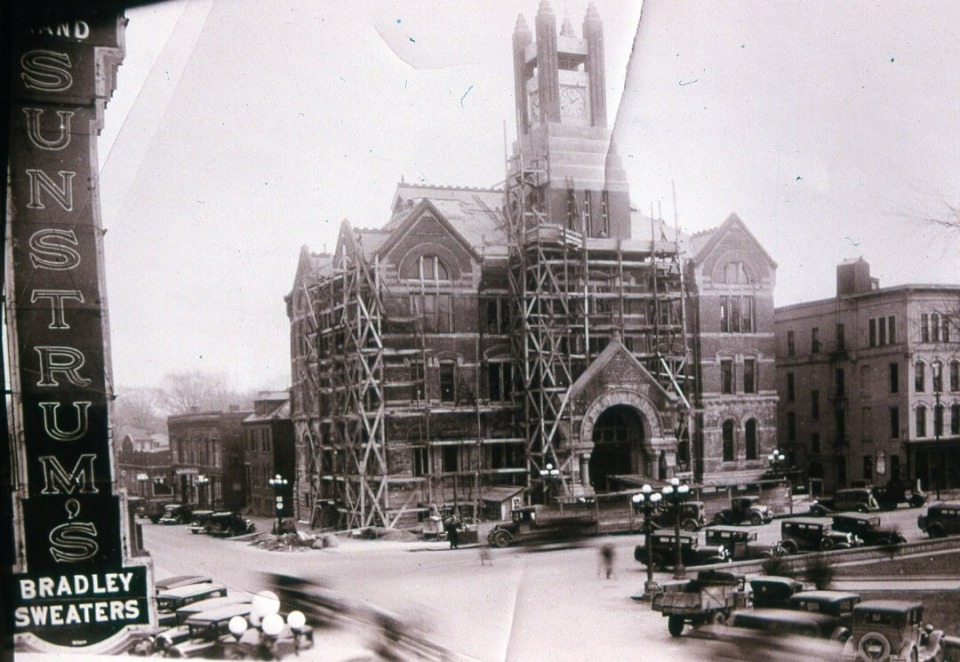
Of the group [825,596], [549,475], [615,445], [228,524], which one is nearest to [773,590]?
[825,596]

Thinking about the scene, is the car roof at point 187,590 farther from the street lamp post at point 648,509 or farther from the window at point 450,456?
the street lamp post at point 648,509

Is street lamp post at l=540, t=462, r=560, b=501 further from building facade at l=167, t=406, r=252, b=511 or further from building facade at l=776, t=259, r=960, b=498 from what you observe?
building facade at l=167, t=406, r=252, b=511

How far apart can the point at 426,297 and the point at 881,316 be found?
200cm

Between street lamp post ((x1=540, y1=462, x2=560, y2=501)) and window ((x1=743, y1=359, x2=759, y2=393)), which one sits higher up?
window ((x1=743, y1=359, x2=759, y2=393))

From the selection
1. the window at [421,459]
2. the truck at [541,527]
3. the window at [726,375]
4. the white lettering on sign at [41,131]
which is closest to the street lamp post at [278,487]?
the window at [421,459]

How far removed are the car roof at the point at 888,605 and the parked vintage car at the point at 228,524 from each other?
9.13 ft

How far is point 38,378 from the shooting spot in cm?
424

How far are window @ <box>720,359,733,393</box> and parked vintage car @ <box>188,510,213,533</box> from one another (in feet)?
8.40

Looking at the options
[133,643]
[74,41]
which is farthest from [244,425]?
[74,41]

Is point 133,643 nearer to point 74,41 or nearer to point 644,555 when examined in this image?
point 644,555

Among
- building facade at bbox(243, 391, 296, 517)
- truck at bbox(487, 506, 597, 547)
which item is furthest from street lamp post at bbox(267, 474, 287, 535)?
truck at bbox(487, 506, 597, 547)

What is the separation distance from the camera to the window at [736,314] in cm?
427

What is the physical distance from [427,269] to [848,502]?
2.12m

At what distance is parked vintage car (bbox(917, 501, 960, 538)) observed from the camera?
391 cm
